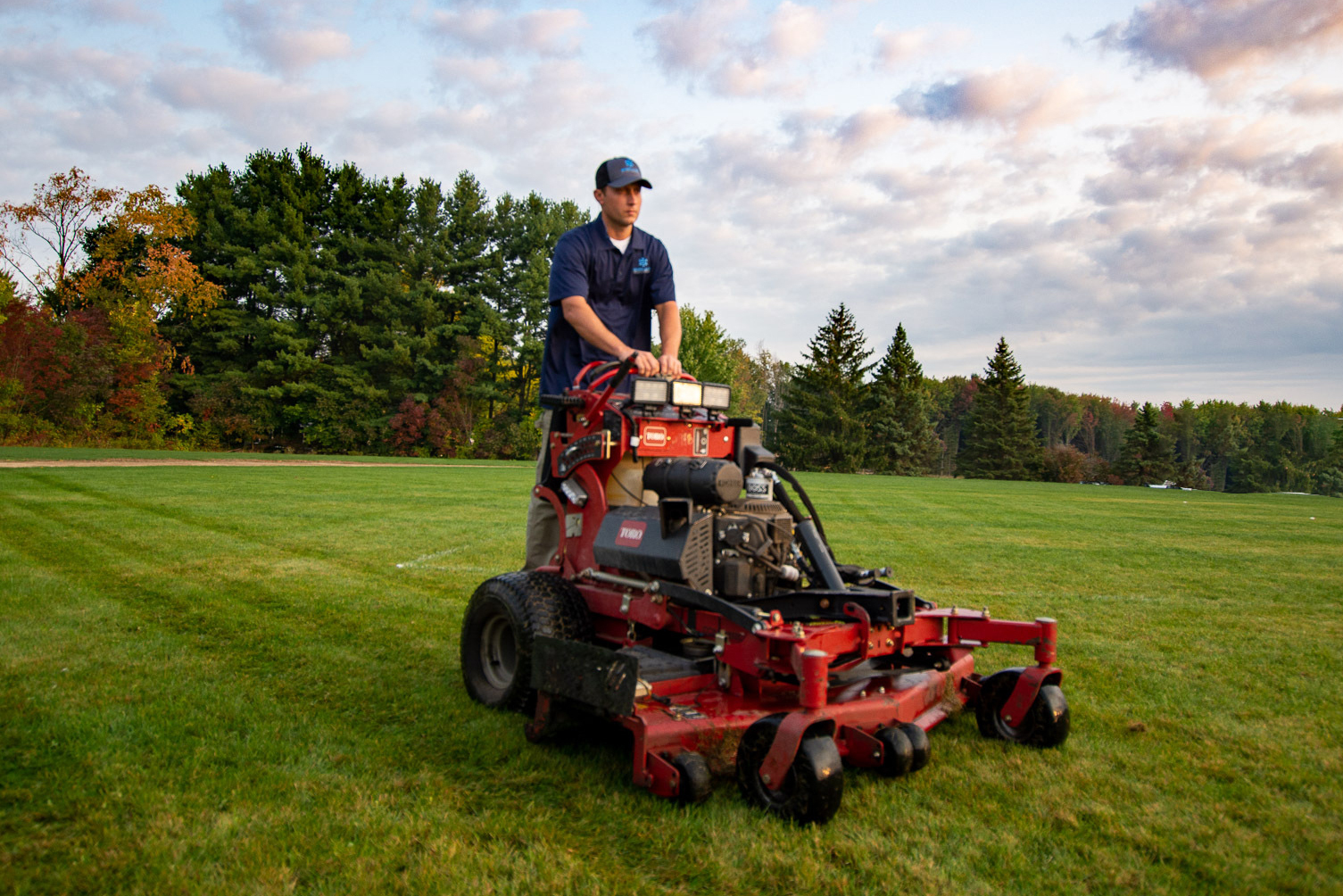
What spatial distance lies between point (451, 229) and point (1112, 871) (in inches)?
1897

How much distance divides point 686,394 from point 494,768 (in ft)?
6.51

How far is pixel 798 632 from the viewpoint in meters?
3.29

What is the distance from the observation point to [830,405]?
58125 mm

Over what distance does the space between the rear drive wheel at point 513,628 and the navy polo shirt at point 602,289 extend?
4.37ft

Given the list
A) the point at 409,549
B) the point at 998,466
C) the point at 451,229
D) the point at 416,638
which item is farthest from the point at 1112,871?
the point at 998,466

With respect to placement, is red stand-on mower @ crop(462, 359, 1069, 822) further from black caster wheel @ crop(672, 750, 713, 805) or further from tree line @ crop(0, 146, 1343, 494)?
tree line @ crop(0, 146, 1343, 494)

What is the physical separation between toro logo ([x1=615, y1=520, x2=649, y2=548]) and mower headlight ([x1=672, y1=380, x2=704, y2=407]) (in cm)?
65

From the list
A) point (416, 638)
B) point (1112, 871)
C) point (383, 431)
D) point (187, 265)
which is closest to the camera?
point (1112, 871)

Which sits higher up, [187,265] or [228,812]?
[187,265]

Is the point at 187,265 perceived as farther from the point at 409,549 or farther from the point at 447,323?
the point at 409,549

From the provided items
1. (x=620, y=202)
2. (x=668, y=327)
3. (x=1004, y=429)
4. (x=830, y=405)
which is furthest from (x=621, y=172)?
(x=1004, y=429)

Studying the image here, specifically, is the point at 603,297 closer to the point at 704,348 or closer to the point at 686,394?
the point at 686,394

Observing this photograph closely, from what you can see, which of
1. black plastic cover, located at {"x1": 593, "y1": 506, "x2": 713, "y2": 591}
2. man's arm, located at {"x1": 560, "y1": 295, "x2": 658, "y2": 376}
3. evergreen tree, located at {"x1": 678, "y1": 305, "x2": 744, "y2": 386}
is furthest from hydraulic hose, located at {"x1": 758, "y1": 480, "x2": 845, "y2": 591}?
evergreen tree, located at {"x1": 678, "y1": 305, "x2": 744, "y2": 386}

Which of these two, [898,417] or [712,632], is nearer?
[712,632]
